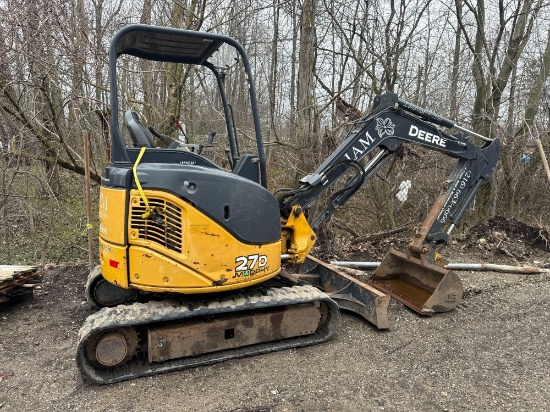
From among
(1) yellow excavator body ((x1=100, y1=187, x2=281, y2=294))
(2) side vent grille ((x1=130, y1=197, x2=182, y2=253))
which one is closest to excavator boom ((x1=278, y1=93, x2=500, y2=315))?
(1) yellow excavator body ((x1=100, y1=187, x2=281, y2=294))

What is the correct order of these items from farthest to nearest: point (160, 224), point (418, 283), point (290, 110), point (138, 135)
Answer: point (290, 110)
point (418, 283)
point (138, 135)
point (160, 224)

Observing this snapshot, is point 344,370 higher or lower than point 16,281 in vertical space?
lower

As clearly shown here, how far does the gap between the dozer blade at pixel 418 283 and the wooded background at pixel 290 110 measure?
1720 mm

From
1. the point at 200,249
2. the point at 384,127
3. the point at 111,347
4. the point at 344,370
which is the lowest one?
the point at 344,370

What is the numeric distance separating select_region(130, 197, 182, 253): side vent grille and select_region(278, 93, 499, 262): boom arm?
130 centimetres

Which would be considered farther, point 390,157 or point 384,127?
point 390,157

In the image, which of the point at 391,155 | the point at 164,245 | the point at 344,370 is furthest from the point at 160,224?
the point at 391,155

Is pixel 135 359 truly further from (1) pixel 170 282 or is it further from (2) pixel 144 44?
(2) pixel 144 44

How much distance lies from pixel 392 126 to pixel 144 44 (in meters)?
2.59

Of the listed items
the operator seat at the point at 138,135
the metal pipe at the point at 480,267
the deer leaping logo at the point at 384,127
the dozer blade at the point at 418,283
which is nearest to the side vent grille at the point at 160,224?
the operator seat at the point at 138,135

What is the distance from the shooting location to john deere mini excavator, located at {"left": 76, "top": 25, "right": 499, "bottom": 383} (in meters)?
3.37

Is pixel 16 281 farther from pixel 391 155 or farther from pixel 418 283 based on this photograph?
pixel 418 283

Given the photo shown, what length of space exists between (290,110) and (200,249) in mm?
6071

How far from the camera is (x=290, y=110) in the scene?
8953mm
